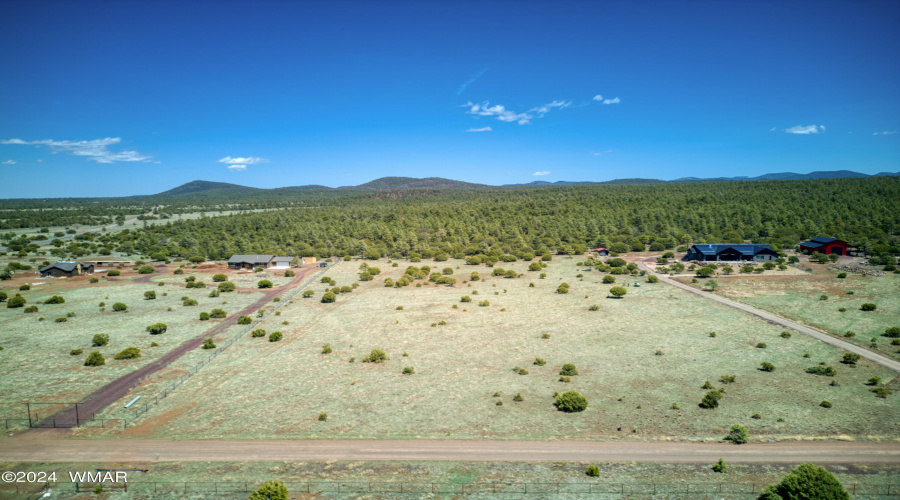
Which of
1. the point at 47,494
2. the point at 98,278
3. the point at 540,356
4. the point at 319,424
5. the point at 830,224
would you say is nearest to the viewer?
the point at 47,494

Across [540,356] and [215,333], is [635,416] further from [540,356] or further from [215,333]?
[215,333]

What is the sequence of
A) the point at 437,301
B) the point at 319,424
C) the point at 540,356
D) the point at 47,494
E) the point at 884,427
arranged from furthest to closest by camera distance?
the point at 437,301
the point at 540,356
the point at 319,424
the point at 884,427
the point at 47,494

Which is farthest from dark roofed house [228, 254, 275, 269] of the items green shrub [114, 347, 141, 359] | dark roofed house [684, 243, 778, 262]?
dark roofed house [684, 243, 778, 262]

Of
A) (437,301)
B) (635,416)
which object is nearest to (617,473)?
(635,416)

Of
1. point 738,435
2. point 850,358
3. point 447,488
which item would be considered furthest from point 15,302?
point 850,358

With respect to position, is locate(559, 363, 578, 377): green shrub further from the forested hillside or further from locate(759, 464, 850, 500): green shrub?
the forested hillside

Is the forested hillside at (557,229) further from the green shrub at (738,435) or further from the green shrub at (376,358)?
the green shrub at (738,435)

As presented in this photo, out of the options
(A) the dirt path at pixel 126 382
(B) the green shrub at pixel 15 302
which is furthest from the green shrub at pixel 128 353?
(B) the green shrub at pixel 15 302
